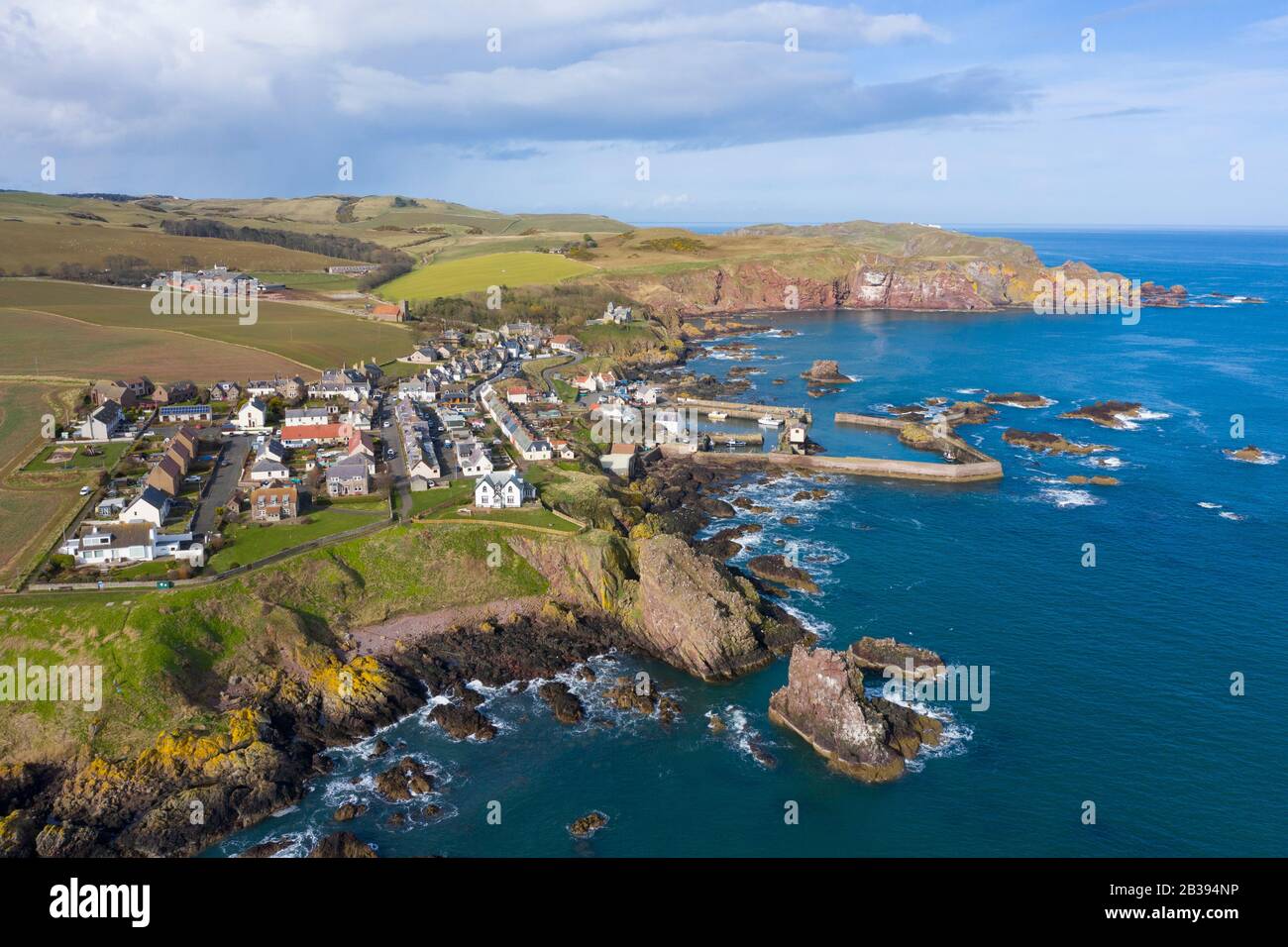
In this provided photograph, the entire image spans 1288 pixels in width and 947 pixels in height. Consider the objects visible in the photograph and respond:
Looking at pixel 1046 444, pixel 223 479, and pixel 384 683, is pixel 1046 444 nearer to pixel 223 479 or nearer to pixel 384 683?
pixel 384 683

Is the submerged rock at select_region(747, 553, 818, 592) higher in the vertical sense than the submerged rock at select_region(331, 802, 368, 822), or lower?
higher

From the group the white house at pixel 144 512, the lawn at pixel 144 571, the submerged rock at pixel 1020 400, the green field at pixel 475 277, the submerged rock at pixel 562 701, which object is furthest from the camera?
the green field at pixel 475 277

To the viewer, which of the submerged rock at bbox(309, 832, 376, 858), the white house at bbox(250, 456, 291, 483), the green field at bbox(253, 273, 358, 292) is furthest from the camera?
the green field at bbox(253, 273, 358, 292)

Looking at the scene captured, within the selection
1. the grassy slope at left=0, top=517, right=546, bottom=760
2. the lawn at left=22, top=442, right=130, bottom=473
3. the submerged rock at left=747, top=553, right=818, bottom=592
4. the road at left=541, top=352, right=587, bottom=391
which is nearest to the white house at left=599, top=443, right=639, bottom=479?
the submerged rock at left=747, top=553, right=818, bottom=592

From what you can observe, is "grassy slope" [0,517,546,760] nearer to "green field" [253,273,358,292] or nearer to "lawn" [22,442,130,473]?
"lawn" [22,442,130,473]

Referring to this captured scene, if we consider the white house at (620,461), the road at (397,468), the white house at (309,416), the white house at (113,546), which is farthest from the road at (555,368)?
the white house at (113,546)

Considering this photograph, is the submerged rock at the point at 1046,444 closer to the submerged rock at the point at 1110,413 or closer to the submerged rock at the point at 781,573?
the submerged rock at the point at 1110,413
